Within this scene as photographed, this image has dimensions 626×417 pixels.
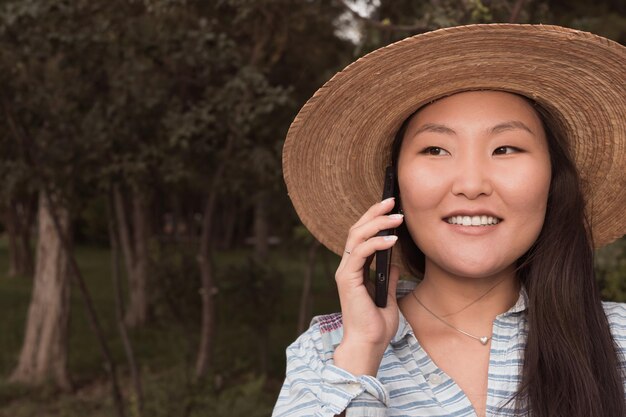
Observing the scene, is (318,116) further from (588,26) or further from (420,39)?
(588,26)

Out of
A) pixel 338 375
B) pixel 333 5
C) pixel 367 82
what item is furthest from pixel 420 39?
pixel 333 5

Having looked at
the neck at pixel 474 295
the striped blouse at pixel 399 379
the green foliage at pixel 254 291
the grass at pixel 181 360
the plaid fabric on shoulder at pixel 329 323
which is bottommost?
the grass at pixel 181 360

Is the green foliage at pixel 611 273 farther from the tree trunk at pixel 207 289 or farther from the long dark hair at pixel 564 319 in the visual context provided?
the tree trunk at pixel 207 289

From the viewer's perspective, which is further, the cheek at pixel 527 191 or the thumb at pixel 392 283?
the thumb at pixel 392 283

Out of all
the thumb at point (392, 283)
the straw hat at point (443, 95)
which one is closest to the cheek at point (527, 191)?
the straw hat at point (443, 95)

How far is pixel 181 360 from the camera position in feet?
29.8

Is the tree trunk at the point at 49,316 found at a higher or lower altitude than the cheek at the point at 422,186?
lower

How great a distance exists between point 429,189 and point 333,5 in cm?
523

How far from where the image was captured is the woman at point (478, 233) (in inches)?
68.1

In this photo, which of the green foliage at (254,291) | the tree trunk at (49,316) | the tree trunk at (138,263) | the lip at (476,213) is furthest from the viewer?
the tree trunk at (138,263)

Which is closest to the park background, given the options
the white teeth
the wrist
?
the white teeth

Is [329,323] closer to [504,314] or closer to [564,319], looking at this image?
[504,314]

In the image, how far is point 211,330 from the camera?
798 cm

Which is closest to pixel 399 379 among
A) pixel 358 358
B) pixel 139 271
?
pixel 358 358
